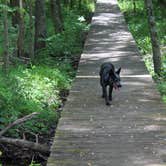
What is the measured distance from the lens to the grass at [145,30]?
14.8 m

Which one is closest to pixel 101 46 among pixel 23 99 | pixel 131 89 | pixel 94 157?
pixel 131 89

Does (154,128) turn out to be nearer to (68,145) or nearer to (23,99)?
(68,145)

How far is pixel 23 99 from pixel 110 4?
24.8 m

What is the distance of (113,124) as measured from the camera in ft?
28.2

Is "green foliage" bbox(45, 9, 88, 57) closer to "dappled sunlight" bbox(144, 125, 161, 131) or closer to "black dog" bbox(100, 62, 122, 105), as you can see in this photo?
"black dog" bbox(100, 62, 122, 105)

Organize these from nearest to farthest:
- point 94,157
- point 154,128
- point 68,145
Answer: point 94,157 → point 68,145 → point 154,128

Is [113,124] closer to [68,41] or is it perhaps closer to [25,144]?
[25,144]

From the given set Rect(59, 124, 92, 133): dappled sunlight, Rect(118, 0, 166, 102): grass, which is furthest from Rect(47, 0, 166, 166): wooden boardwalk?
Rect(118, 0, 166, 102): grass

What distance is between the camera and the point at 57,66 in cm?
1536

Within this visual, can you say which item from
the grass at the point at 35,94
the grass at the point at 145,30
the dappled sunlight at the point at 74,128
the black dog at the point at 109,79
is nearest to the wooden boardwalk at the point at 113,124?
the dappled sunlight at the point at 74,128

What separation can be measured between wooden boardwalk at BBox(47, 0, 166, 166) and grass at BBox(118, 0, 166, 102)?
29.3 inches

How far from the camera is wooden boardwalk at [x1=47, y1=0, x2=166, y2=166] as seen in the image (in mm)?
6904

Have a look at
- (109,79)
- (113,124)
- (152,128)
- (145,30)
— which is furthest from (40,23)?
(152,128)

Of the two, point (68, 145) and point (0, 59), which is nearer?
point (68, 145)
